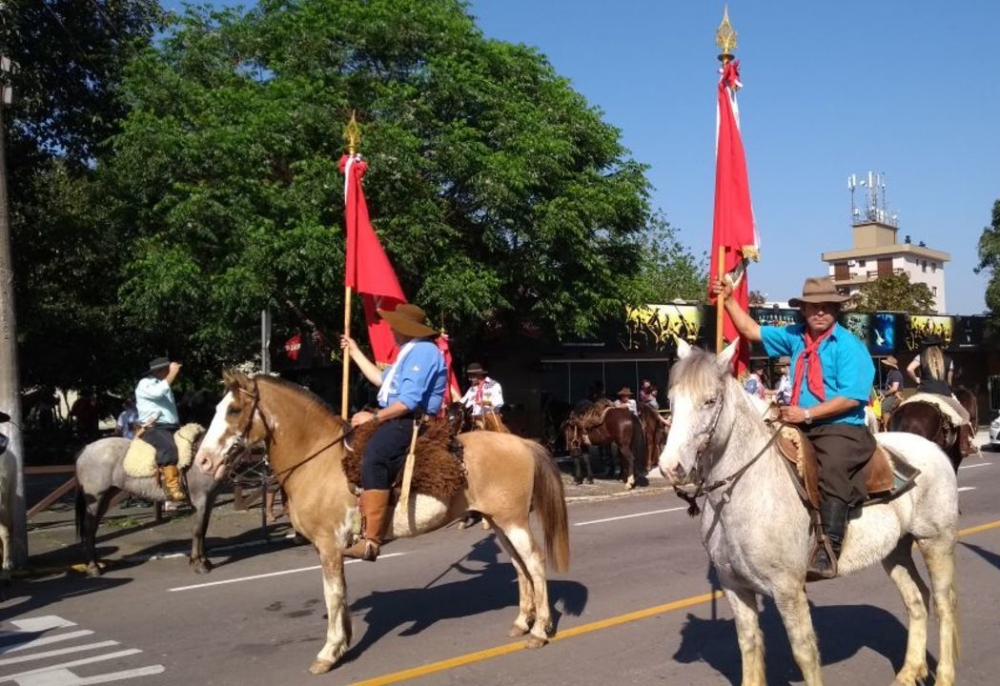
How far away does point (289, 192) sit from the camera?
14406mm

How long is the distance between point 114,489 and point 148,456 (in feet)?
2.50

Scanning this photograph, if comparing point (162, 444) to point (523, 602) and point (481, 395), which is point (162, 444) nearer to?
point (523, 602)

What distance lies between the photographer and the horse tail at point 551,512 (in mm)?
7301

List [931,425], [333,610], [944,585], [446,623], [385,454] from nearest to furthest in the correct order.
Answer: [944,585] → [333,610] → [385,454] → [446,623] → [931,425]

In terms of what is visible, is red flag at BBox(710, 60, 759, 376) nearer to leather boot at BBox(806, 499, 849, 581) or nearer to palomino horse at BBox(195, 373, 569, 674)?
leather boot at BBox(806, 499, 849, 581)

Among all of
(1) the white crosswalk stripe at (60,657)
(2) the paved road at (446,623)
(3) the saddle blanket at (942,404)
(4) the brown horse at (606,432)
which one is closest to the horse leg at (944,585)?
(2) the paved road at (446,623)

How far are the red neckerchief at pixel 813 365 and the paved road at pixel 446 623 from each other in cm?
196

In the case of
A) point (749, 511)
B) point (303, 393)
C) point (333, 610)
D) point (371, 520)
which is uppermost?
point (303, 393)

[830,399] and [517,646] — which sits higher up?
[830,399]

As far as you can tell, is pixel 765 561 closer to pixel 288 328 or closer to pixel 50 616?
pixel 50 616

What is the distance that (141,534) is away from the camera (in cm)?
1308

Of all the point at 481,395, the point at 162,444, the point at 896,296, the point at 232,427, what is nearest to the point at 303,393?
the point at 232,427

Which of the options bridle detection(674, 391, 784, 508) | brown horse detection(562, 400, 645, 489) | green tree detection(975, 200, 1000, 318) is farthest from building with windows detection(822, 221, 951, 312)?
bridle detection(674, 391, 784, 508)

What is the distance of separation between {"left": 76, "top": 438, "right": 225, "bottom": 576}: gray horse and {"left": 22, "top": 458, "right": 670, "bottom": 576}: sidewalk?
61 cm
